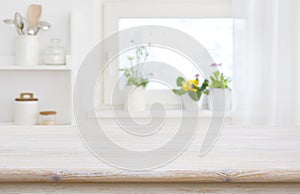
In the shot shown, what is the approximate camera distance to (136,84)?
2.43 meters

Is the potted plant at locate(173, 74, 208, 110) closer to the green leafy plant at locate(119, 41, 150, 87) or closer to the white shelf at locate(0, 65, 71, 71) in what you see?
the green leafy plant at locate(119, 41, 150, 87)

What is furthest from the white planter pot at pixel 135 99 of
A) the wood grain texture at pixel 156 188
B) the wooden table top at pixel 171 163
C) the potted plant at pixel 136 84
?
the wood grain texture at pixel 156 188

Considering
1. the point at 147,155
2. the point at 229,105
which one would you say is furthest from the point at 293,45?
the point at 147,155

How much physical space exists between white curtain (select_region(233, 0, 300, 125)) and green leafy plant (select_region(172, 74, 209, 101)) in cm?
23

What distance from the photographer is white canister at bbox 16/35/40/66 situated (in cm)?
230

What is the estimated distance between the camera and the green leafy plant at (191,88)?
2.40 metres

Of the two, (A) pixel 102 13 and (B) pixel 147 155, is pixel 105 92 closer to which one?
(A) pixel 102 13

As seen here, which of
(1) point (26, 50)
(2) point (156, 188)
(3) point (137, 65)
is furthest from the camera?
(3) point (137, 65)

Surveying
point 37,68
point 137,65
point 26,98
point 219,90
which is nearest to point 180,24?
point 137,65

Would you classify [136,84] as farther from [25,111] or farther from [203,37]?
[25,111]

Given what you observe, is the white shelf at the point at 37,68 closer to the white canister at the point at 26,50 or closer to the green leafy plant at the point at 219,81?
the white canister at the point at 26,50

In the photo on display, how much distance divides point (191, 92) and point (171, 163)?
170 cm

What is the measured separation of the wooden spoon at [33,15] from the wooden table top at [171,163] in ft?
4.92

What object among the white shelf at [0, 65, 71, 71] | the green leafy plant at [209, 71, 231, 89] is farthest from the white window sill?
the white shelf at [0, 65, 71, 71]
